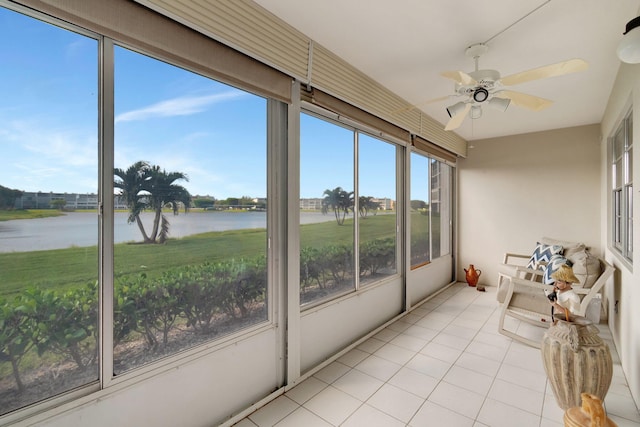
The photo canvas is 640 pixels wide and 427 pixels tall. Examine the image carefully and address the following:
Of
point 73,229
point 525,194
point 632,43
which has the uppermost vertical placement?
point 632,43

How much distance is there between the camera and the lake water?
1.23 meters

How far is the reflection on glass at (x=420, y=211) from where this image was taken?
4234 millimetres

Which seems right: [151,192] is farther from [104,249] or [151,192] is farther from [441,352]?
[441,352]

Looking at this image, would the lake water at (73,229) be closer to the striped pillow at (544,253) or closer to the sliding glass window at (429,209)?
the sliding glass window at (429,209)

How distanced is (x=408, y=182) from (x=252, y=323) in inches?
104

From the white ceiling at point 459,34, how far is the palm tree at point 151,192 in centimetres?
122

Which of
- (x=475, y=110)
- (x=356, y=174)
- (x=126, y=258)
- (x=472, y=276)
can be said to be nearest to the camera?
(x=126, y=258)

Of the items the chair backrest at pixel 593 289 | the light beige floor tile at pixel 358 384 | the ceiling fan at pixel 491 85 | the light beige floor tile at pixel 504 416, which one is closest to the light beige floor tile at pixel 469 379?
the light beige floor tile at pixel 504 416

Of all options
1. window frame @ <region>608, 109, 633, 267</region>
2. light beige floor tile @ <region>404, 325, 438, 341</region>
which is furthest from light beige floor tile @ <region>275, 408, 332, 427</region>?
window frame @ <region>608, 109, 633, 267</region>

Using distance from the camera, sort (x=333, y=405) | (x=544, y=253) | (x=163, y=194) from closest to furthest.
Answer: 1. (x=163, y=194)
2. (x=333, y=405)
3. (x=544, y=253)

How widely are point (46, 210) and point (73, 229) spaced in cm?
13

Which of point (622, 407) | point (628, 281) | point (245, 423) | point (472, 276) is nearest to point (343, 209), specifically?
point (245, 423)

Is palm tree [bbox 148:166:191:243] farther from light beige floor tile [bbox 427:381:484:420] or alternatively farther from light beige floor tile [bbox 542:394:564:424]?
light beige floor tile [bbox 542:394:564:424]

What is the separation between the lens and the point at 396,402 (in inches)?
81.5
